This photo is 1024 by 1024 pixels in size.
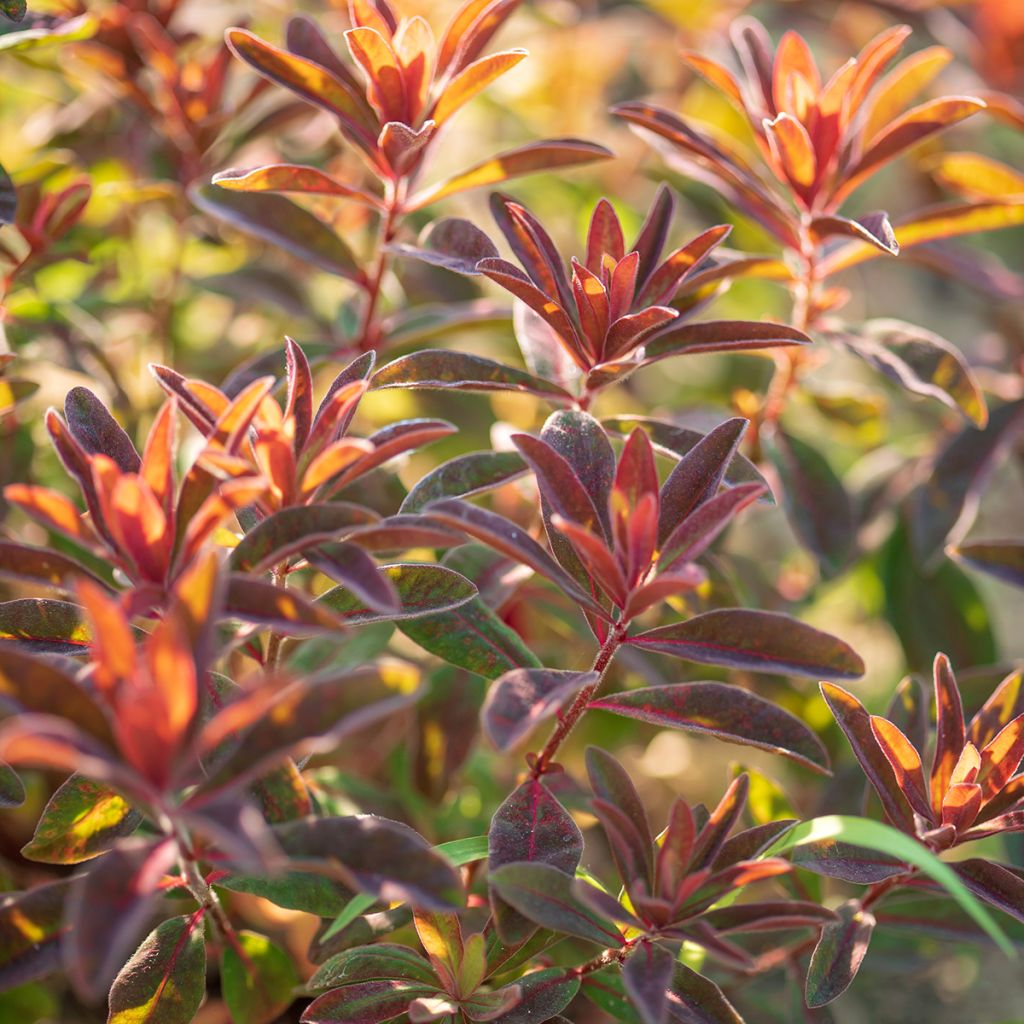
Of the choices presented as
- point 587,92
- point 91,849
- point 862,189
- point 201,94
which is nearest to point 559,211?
point 587,92

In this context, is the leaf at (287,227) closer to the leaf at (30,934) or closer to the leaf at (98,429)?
the leaf at (98,429)

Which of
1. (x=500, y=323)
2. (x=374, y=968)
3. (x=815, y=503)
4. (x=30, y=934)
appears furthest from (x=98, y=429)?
(x=815, y=503)

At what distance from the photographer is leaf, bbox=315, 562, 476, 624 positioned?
0.79m

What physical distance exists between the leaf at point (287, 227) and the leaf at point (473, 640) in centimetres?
43

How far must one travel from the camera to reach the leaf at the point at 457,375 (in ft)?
2.90

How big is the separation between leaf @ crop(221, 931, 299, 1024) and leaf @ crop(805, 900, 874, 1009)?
45 centimetres

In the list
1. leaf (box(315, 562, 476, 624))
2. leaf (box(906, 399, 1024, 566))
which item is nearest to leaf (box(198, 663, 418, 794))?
leaf (box(315, 562, 476, 624))

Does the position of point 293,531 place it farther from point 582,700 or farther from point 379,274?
point 379,274

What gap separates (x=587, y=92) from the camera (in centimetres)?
214

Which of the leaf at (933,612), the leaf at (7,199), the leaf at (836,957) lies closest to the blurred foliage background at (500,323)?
the leaf at (933,612)

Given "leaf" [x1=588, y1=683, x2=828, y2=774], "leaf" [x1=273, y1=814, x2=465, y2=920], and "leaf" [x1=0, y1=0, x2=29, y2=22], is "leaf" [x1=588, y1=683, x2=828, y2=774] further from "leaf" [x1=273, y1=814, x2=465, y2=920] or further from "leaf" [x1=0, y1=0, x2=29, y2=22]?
"leaf" [x1=0, y1=0, x2=29, y2=22]

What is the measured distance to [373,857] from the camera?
646 mm

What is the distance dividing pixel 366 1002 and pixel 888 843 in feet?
1.33

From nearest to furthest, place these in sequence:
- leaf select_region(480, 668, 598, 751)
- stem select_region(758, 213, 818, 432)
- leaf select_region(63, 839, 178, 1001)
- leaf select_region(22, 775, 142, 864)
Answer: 1. leaf select_region(63, 839, 178, 1001)
2. leaf select_region(480, 668, 598, 751)
3. leaf select_region(22, 775, 142, 864)
4. stem select_region(758, 213, 818, 432)
